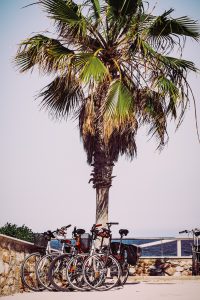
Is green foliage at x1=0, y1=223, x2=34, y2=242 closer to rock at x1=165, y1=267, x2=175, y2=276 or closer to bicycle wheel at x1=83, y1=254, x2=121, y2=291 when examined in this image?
bicycle wheel at x1=83, y1=254, x2=121, y2=291

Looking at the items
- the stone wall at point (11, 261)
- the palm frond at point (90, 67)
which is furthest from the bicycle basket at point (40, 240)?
the palm frond at point (90, 67)

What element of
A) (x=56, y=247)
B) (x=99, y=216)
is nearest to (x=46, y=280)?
(x=56, y=247)

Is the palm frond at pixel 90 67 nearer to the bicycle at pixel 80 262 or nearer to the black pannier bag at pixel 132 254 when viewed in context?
the bicycle at pixel 80 262

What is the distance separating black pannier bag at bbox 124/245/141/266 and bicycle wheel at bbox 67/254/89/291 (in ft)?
3.24

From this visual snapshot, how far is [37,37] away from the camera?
8922 mm

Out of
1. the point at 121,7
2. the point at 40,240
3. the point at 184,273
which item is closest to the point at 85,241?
the point at 40,240

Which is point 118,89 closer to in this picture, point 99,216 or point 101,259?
point 99,216

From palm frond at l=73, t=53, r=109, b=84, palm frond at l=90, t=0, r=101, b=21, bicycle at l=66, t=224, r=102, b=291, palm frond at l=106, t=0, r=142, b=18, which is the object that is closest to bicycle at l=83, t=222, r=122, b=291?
bicycle at l=66, t=224, r=102, b=291

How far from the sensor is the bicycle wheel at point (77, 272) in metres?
7.43

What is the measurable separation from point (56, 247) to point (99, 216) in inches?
43.0

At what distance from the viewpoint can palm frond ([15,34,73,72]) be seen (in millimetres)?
8608

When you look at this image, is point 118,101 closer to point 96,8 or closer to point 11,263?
point 96,8

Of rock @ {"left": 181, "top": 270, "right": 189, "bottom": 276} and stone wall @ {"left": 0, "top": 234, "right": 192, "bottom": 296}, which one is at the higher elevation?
stone wall @ {"left": 0, "top": 234, "right": 192, "bottom": 296}

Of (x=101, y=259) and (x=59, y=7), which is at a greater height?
(x=59, y=7)
